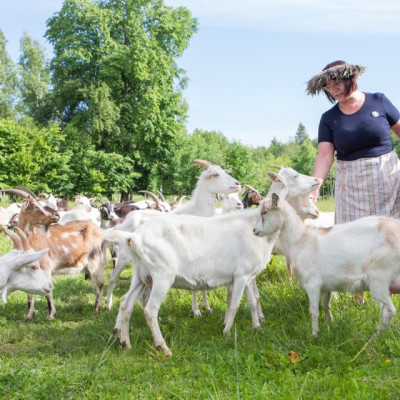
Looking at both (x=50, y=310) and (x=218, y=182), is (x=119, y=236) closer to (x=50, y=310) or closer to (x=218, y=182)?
(x=50, y=310)

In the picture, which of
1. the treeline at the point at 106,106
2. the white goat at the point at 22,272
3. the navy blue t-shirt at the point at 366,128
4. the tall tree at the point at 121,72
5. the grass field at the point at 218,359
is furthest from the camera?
the tall tree at the point at 121,72

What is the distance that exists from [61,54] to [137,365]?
1081 inches

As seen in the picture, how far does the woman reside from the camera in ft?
14.3

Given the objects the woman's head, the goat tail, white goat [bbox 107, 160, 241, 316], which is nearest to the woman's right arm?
the woman's head

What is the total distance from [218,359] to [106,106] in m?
26.0

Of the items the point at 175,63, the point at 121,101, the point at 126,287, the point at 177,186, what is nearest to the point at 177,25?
the point at 175,63

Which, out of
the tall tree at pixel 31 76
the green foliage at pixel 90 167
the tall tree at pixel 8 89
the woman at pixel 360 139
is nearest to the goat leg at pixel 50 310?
the woman at pixel 360 139

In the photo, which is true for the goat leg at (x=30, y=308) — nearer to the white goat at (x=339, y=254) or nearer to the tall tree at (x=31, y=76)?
the white goat at (x=339, y=254)

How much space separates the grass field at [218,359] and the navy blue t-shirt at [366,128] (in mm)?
1438

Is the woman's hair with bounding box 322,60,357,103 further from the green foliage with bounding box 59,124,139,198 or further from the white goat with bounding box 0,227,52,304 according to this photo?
the green foliage with bounding box 59,124,139,198

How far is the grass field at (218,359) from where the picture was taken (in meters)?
3.22

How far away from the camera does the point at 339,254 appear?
3984 millimetres

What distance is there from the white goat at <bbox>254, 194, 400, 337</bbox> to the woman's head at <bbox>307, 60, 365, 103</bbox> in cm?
110

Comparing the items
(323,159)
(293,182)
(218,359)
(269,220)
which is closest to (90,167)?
(293,182)
